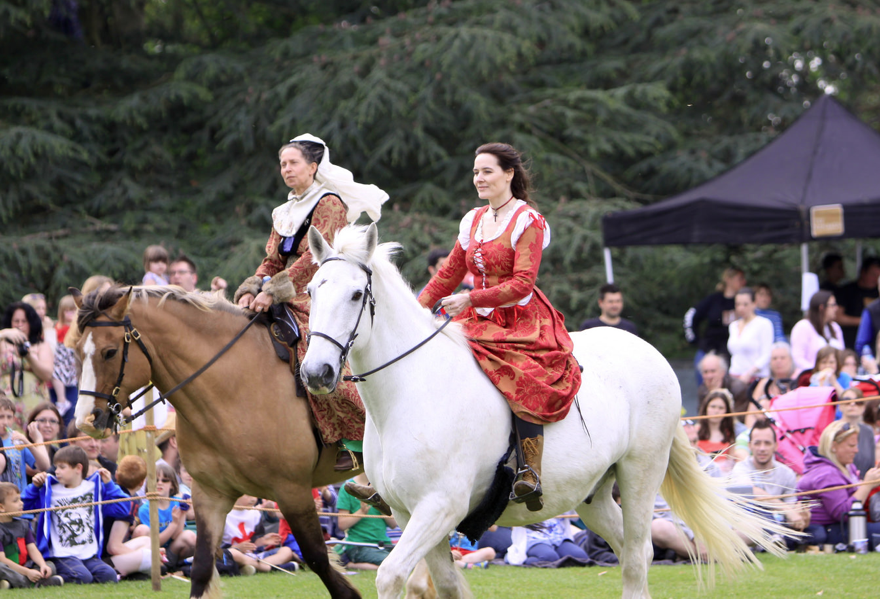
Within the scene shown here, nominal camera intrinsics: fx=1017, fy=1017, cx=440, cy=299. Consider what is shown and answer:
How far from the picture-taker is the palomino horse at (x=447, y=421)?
402 cm

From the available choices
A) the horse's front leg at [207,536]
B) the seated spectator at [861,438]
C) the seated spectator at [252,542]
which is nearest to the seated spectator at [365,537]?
the seated spectator at [252,542]

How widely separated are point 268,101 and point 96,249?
3110 millimetres

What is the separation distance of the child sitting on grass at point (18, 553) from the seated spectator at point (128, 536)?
0.44 metres

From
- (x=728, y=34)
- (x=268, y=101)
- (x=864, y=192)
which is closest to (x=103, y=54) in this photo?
(x=268, y=101)

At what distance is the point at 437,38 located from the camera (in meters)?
13.8

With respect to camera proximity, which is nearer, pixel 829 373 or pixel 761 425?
pixel 761 425

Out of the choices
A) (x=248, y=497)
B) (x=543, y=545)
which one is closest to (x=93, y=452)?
(x=248, y=497)

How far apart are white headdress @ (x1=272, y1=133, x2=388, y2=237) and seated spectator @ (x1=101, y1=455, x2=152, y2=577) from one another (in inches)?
98.5

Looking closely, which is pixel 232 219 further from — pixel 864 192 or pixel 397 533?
pixel 864 192

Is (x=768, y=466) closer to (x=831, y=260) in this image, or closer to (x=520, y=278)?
(x=520, y=278)

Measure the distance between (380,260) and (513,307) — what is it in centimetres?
76

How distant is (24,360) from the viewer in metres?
8.21

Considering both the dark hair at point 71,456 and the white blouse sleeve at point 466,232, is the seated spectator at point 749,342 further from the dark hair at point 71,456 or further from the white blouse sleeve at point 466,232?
the dark hair at point 71,456

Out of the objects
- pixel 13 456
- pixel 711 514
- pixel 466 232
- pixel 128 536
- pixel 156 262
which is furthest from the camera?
pixel 156 262
